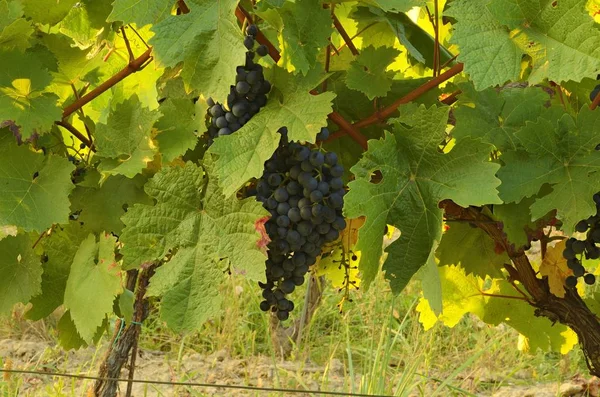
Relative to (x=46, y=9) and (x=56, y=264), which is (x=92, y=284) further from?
(x=46, y=9)

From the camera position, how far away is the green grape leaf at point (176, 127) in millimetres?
1151

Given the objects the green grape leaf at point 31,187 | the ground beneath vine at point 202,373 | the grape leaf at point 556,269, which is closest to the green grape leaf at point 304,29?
the green grape leaf at point 31,187

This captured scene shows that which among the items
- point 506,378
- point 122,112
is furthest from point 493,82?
point 506,378

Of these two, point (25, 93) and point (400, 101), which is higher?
point (25, 93)

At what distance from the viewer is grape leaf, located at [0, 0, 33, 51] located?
1122 millimetres

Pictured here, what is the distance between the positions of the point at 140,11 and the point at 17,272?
1.62ft

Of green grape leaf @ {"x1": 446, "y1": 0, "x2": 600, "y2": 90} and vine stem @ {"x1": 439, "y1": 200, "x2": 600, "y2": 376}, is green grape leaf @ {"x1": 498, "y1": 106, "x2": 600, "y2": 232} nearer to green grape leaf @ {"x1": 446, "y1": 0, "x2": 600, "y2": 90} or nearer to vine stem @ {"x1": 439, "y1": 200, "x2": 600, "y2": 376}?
green grape leaf @ {"x1": 446, "y1": 0, "x2": 600, "y2": 90}

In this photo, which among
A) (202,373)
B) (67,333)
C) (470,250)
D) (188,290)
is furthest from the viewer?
(202,373)

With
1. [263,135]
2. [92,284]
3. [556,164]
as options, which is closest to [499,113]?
[556,164]

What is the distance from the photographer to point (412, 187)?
1.06 meters

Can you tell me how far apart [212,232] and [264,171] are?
0.10m

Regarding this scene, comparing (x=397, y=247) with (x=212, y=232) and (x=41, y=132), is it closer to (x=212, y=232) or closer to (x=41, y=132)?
(x=212, y=232)

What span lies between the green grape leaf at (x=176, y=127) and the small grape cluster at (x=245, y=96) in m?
0.10

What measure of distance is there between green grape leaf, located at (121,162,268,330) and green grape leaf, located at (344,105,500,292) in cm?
13
